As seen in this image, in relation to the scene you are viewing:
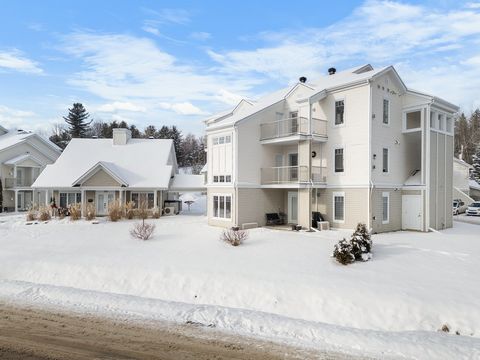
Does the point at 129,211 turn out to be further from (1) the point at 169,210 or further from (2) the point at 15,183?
(2) the point at 15,183

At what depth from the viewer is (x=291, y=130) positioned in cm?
2386

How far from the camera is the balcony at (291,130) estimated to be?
72.3 feet

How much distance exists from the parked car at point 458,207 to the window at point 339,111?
23.8 m

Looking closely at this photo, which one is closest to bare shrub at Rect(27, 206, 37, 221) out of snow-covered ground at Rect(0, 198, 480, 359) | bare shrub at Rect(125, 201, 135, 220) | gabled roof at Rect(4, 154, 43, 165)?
bare shrub at Rect(125, 201, 135, 220)

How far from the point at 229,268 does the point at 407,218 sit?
584 inches

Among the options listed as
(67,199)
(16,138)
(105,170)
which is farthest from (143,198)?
(16,138)

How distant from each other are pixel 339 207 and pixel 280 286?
11854mm

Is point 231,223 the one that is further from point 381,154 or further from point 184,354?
point 184,354

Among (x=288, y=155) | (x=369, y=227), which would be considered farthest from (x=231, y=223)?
(x=369, y=227)

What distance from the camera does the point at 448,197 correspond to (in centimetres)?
2472

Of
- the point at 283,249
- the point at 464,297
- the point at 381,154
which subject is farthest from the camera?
the point at 381,154

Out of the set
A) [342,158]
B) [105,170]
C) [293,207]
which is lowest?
[293,207]

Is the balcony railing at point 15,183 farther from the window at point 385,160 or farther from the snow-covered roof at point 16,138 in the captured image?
the window at point 385,160

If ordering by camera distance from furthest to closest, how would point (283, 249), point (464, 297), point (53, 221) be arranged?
point (53, 221) < point (283, 249) < point (464, 297)
